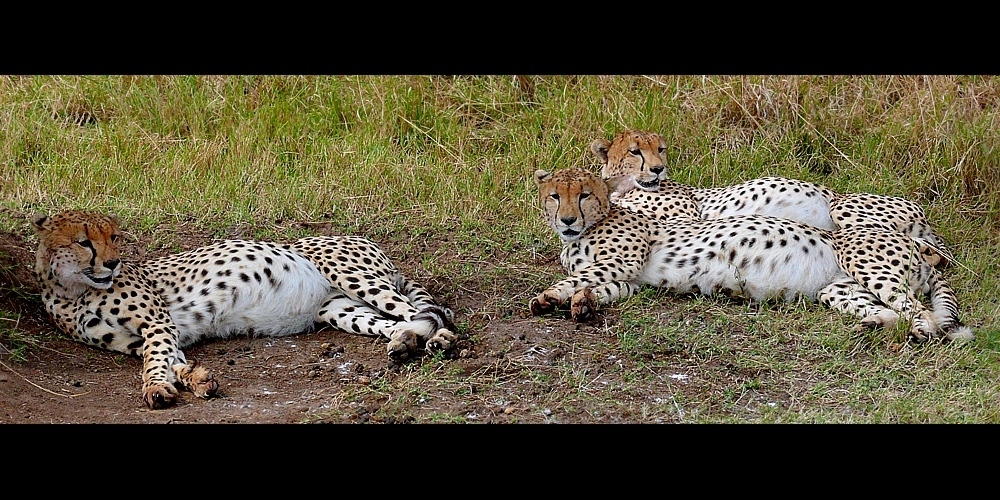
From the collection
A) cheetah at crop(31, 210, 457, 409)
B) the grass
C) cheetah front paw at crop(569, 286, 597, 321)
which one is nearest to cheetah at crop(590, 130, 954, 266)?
the grass

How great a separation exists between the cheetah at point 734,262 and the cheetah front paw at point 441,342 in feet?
1.66

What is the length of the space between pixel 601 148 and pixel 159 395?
3210mm

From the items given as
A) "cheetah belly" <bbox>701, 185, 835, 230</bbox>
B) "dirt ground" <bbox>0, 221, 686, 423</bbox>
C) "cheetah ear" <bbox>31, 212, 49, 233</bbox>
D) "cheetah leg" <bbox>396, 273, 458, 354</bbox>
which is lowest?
"dirt ground" <bbox>0, 221, 686, 423</bbox>

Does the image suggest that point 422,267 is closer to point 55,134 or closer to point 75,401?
point 75,401

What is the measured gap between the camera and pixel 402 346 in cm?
439

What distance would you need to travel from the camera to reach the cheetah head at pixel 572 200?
5359 millimetres

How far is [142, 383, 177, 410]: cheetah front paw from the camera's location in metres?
4.06

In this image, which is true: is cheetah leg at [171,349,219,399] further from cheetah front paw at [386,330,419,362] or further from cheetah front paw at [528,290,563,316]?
cheetah front paw at [528,290,563,316]

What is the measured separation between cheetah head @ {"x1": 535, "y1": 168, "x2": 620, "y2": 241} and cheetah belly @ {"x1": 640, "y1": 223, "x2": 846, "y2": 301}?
503mm

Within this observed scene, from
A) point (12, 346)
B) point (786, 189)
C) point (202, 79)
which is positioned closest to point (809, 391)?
point (786, 189)

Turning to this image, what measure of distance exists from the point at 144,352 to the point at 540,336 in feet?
5.19

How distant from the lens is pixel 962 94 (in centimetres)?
705

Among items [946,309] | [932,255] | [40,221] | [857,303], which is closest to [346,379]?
[40,221]

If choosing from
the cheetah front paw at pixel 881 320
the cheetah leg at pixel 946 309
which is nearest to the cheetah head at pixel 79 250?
the cheetah front paw at pixel 881 320
